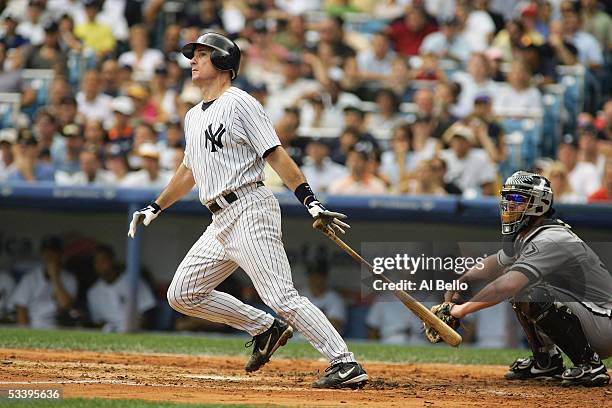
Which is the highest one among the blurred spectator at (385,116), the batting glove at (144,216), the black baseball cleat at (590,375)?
the blurred spectator at (385,116)

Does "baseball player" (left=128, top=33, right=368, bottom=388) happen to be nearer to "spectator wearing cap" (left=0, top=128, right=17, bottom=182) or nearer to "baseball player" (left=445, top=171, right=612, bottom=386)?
"baseball player" (left=445, top=171, right=612, bottom=386)

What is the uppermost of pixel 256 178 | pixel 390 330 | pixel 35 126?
pixel 35 126

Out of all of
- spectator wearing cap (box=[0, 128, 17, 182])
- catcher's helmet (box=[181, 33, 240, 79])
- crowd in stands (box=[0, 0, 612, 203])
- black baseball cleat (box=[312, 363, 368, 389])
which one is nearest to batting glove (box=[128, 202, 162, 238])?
catcher's helmet (box=[181, 33, 240, 79])

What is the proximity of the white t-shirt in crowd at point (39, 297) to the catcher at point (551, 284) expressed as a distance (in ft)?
15.4

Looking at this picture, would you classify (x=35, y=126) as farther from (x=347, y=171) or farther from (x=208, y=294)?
(x=208, y=294)

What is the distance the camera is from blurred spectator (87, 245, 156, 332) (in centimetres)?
892

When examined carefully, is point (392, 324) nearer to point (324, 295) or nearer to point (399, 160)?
A: point (324, 295)

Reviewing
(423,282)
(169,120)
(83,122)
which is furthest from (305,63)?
(423,282)

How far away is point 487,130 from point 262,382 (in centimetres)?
517

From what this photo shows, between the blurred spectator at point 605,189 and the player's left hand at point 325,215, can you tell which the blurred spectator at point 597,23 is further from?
the player's left hand at point 325,215

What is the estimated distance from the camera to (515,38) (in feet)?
36.1

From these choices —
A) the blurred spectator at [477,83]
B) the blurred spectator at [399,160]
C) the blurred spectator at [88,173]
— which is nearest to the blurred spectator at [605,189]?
the blurred spectator at [399,160]

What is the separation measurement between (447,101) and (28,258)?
13.7ft

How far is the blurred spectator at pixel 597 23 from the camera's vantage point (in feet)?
36.8
